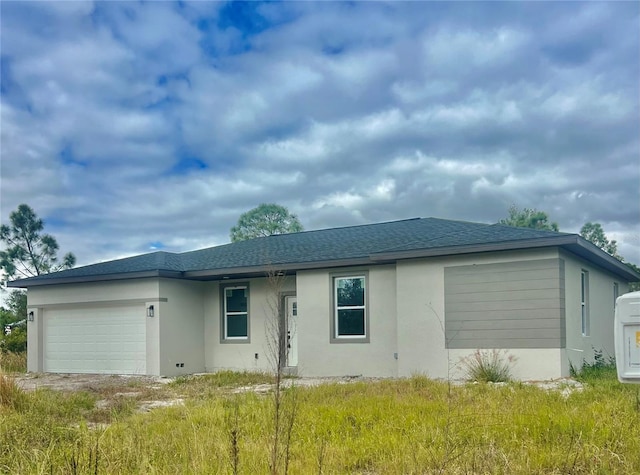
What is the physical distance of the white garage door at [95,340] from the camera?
51.5 ft

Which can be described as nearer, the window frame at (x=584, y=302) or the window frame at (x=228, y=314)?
the window frame at (x=584, y=302)

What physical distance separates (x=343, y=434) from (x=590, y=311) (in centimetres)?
1016

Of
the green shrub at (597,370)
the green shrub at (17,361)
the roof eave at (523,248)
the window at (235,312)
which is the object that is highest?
the roof eave at (523,248)

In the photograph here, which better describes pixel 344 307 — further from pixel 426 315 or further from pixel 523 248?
pixel 523 248

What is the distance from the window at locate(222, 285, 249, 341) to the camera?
53.3 ft

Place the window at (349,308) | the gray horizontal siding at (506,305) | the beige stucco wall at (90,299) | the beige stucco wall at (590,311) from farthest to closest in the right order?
the beige stucco wall at (90,299), the window at (349,308), the beige stucco wall at (590,311), the gray horizontal siding at (506,305)

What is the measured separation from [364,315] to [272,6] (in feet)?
23.7

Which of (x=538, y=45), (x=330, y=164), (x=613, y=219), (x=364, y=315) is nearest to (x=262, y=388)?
(x=364, y=315)

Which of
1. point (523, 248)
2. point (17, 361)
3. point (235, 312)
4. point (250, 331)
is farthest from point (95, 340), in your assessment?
point (523, 248)

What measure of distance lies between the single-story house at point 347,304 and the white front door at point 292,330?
0.04 m

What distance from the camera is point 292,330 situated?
15633mm

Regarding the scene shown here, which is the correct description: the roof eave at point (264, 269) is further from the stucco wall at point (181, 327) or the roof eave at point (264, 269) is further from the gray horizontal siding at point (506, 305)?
the gray horizontal siding at point (506, 305)

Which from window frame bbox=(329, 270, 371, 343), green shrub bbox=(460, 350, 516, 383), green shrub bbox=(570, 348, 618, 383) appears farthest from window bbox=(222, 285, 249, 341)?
green shrub bbox=(570, 348, 618, 383)

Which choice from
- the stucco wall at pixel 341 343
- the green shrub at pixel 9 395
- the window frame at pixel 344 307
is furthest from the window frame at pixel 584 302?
the green shrub at pixel 9 395
